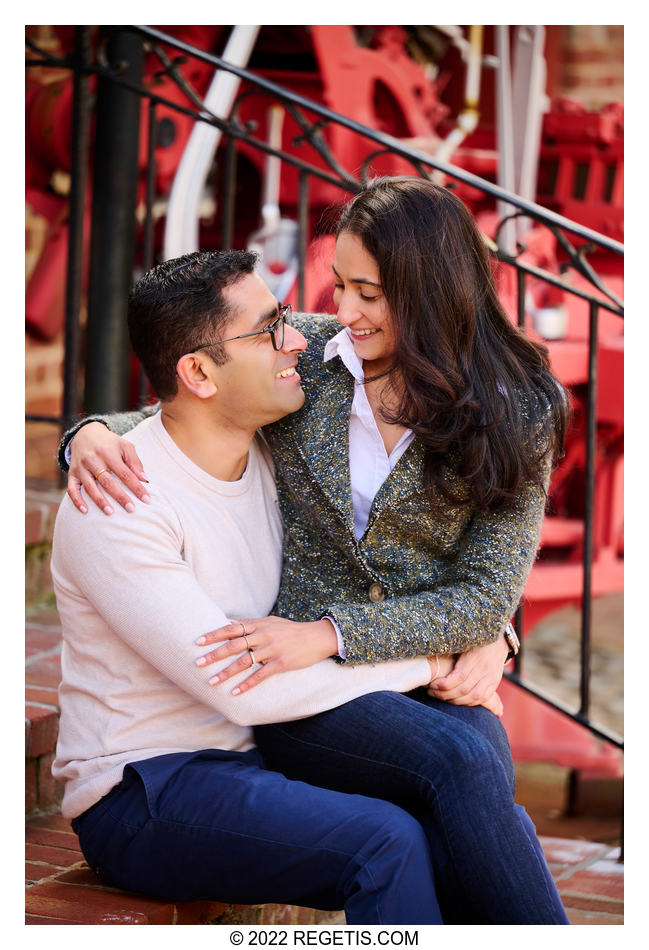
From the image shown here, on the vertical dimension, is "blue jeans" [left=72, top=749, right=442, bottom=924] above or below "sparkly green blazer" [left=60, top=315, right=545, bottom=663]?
below

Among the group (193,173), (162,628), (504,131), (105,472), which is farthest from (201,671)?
(504,131)

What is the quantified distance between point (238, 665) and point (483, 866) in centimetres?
49

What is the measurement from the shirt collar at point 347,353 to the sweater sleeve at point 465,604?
0.35 meters

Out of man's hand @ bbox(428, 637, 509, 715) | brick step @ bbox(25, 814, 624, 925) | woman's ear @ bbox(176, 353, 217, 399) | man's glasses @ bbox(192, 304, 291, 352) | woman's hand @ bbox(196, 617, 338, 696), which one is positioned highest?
man's glasses @ bbox(192, 304, 291, 352)

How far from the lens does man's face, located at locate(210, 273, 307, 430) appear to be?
6.24 feet

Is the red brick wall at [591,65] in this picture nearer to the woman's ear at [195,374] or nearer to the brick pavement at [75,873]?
the brick pavement at [75,873]

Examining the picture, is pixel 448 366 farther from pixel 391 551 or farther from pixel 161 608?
pixel 161 608

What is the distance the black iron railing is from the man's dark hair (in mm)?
774

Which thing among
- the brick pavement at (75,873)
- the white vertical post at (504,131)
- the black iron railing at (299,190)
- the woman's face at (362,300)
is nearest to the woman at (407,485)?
the woman's face at (362,300)

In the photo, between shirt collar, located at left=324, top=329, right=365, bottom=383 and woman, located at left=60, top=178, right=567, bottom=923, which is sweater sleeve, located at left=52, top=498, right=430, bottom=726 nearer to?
woman, located at left=60, top=178, right=567, bottom=923

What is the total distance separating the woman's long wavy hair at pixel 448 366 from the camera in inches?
74.0

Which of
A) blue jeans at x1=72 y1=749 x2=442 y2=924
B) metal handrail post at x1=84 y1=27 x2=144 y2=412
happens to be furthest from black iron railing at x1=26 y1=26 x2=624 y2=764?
blue jeans at x1=72 y1=749 x2=442 y2=924

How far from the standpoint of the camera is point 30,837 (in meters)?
2.13
